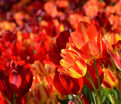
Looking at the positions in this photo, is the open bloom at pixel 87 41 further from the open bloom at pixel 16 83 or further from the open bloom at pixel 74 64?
the open bloom at pixel 16 83

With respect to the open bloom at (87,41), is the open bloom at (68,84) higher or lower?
lower

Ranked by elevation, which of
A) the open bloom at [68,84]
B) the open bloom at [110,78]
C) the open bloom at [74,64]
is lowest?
the open bloom at [110,78]

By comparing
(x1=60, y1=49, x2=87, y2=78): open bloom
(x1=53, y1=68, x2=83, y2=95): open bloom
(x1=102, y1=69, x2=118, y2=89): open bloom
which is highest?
(x1=60, y1=49, x2=87, y2=78): open bloom

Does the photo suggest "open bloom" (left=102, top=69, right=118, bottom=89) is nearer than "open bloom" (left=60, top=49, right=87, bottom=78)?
No

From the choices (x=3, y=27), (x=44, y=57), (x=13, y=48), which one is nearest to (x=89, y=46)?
(x=44, y=57)

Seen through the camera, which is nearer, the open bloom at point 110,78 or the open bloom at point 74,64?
the open bloom at point 74,64

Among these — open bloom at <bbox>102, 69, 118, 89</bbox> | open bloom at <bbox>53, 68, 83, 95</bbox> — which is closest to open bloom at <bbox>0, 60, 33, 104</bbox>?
open bloom at <bbox>53, 68, 83, 95</bbox>

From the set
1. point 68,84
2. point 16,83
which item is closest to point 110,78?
point 68,84

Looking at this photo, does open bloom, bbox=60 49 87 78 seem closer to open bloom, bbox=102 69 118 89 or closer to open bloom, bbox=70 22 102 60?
open bloom, bbox=70 22 102 60

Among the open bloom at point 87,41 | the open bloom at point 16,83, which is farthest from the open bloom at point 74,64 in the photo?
the open bloom at point 16,83

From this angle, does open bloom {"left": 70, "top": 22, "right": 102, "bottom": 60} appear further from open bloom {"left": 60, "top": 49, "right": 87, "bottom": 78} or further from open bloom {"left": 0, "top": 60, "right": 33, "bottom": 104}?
open bloom {"left": 0, "top": 60, "right": 33, "bottom": 104}

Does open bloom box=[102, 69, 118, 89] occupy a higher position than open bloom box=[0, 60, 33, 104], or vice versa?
open bloom box=[0, 60, 33, 104]

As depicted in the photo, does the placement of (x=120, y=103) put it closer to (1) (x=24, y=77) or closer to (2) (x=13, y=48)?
(1) (x=24, y=77)
